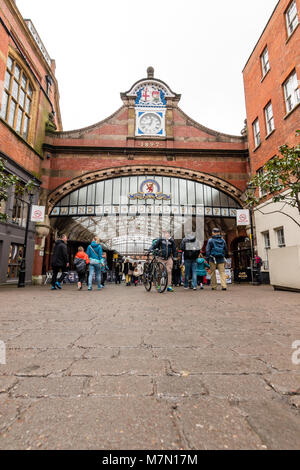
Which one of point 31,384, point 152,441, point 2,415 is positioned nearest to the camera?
point 152,441

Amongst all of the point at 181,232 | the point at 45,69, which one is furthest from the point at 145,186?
the point at 45,69

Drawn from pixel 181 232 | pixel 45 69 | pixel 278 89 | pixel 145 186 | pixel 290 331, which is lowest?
pixel 290 331

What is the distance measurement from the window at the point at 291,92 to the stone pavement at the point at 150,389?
12366 mm

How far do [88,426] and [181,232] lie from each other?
2088 centimetres

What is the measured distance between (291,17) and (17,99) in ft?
47.1

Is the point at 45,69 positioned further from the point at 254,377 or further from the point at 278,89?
the point at 254,377

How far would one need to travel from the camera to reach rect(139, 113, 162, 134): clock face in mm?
16406

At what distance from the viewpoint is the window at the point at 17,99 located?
1227cm

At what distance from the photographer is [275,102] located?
12609 millimetres

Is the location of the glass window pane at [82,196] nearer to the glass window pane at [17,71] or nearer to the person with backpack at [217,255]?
the glass window pane at [17,71]

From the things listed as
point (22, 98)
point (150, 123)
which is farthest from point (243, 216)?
point (22, 98)

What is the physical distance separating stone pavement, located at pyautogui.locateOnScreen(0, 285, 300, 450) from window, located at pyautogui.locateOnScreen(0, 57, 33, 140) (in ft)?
44.1

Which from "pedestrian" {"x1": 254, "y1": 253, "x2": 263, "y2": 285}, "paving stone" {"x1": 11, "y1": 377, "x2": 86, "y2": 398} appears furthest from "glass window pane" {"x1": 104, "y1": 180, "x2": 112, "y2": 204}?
"paving stone" {"x1": 11, "y1": 377, "x2": 86, "y2": 398}
